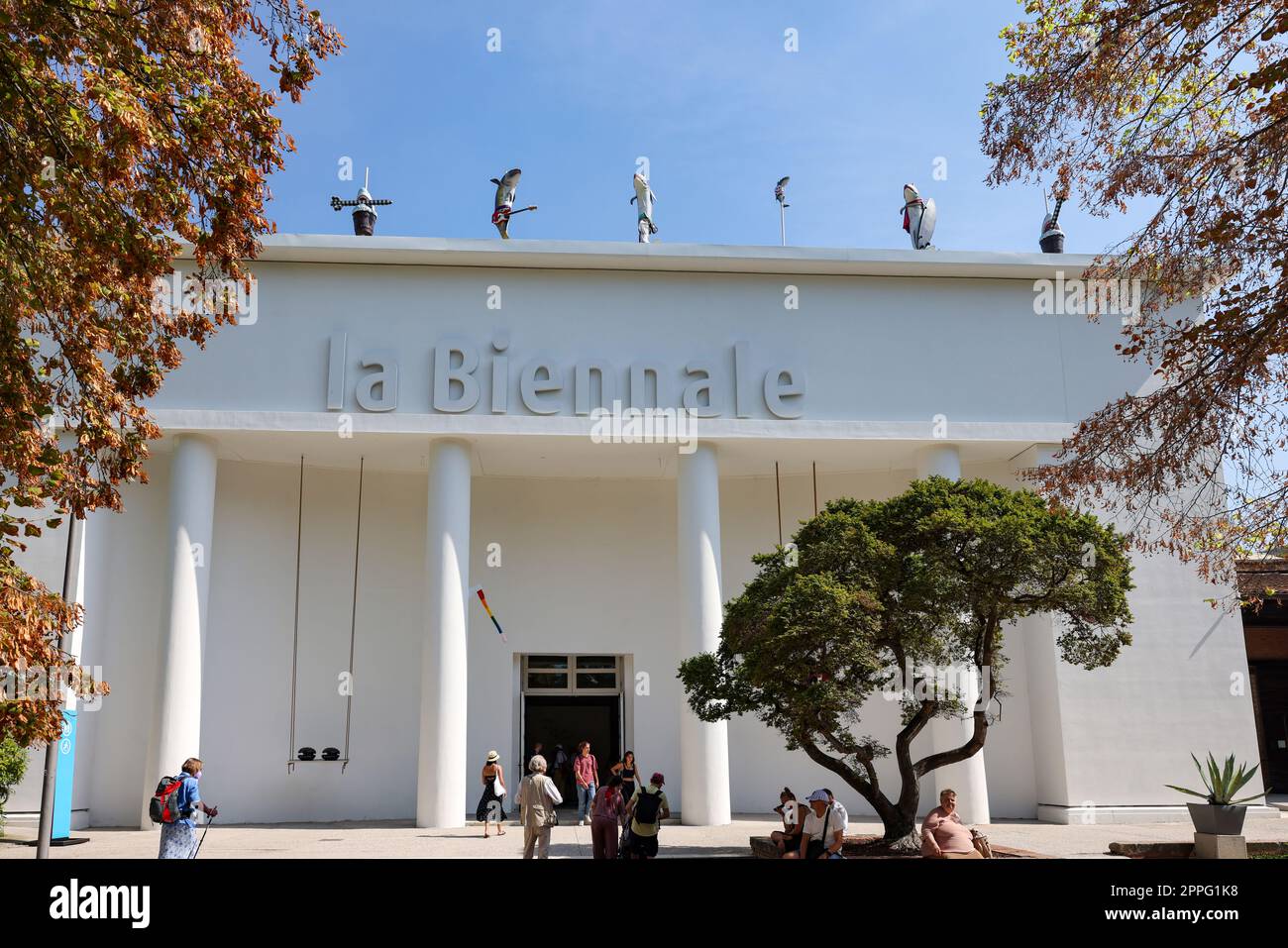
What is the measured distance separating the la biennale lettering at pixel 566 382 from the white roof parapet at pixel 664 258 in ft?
5.09

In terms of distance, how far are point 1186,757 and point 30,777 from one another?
20.0 meters

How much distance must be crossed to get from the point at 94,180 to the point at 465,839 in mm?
12099

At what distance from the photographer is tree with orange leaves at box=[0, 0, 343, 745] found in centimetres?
709

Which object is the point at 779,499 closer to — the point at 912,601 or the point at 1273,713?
the point at 912,601

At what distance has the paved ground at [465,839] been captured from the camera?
15.0 m

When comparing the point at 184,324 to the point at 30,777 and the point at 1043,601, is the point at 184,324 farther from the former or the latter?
the point at 30,777

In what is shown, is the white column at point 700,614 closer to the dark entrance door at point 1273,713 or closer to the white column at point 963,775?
the white column at point 963,775

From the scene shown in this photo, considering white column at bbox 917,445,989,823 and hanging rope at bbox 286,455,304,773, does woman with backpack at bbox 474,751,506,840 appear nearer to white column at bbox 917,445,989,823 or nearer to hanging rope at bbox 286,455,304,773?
hanging rope at bbox 286,455,304,773

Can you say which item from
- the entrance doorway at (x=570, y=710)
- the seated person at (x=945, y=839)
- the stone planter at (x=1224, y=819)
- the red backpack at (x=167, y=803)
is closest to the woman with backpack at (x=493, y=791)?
the entrance doorway at (x=570, y=710)

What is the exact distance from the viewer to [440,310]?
2038 centimetres

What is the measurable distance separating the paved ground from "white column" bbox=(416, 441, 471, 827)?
0.71 meters

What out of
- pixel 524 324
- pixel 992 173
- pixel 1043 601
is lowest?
pixel 1043 601
